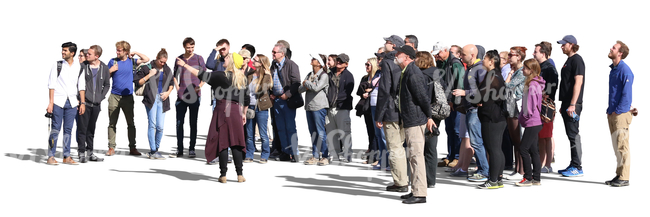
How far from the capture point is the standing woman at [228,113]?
9.52 metres

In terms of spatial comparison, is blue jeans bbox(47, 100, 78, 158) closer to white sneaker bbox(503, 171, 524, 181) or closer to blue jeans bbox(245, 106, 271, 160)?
blue jeans bbox(245, 106, 271, 160)

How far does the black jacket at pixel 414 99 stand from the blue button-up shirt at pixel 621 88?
3.14 meters

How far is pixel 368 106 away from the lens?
1081 centimetres

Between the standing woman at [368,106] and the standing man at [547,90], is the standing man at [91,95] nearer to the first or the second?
the standing woman at [368,106]

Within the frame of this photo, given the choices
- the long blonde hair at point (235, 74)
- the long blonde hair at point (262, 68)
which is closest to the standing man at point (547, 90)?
the long blonde hair at point (262, 68)

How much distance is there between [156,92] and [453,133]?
545 cm

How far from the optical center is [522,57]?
10.1 m

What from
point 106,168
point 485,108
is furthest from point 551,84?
point 106,168

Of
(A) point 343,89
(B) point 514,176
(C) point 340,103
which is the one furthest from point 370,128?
(B) point 514,176

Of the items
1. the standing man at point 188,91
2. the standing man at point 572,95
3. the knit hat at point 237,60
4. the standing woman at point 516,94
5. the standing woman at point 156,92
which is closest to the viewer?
the standing woman at point 516,94

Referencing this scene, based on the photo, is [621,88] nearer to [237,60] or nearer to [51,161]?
[237,60]

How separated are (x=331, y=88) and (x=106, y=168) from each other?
3.98 m

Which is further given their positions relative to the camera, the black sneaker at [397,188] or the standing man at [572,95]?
the standing man at [572,95]

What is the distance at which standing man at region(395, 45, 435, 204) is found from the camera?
8.14 meters
